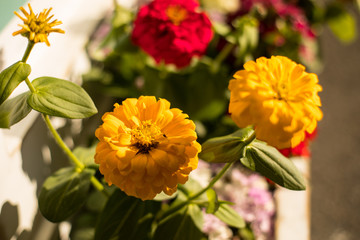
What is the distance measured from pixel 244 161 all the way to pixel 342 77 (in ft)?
→ 4.75

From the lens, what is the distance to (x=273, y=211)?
871 millimetres

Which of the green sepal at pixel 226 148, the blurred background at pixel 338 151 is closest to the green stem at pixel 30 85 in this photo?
the green sepal at pixel 226 148

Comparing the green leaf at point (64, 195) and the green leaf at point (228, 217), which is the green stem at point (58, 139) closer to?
the green leaf at point (64, 195)

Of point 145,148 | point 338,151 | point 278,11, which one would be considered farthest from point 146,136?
point 338,151

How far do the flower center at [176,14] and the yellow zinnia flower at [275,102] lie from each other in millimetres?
274

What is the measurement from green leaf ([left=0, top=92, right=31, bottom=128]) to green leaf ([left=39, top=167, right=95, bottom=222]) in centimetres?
14

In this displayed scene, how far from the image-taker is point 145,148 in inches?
14.8

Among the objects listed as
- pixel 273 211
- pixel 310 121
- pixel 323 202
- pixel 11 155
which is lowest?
pixel 323 202

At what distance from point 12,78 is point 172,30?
30 cm

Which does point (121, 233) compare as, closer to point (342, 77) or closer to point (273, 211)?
point (273, 211)

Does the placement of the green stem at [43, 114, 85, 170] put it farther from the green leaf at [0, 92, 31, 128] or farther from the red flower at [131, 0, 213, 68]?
the red flower at [131, 0, 213, 68]

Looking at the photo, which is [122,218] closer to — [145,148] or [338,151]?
[145,148]

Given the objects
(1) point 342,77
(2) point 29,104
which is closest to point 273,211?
(2) point 29,104

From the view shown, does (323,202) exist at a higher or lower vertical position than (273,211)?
lower
